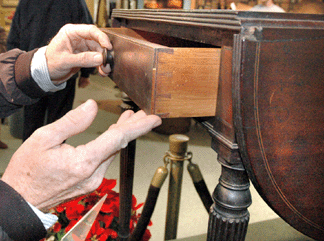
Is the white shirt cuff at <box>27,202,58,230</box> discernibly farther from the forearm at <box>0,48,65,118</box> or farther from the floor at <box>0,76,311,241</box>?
the floor at <box>0,76,311,241</box>

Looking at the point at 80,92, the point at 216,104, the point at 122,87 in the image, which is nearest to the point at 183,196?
the point at 122,87

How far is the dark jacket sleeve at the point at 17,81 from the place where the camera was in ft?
3.30

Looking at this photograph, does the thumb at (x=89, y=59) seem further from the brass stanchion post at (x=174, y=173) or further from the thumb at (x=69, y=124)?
the brass stanchion post at (x=174, y=173)

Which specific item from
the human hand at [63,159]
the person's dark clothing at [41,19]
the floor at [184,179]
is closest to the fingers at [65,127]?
the human hand at [63,159]

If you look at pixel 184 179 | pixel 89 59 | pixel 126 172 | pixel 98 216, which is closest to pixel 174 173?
pixel 126 172

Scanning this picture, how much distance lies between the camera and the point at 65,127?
0.61 meters

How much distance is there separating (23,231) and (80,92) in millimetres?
4323

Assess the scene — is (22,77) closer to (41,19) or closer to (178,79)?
(178,79)

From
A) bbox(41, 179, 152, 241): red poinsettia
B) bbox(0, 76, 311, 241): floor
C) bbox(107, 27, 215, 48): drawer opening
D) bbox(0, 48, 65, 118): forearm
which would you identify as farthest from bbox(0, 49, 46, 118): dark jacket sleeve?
bbox(0, 76, 311, 241): floor

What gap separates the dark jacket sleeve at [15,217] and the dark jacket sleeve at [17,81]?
48 cm

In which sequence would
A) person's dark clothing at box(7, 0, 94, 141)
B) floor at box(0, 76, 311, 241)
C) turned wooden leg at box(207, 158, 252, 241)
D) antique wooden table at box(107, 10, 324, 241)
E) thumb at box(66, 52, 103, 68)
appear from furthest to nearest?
person's dark clothing at box(7, 0, 94, 141) < floor at box(0, 76, 311, 241) < thumb at box(66, 52, 103, 68) < turned wooden leg at box(207, 158, 252, 241) < antique wooden table at box(107, 10, 324, 241)

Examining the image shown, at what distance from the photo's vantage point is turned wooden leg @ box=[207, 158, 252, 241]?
2.12 feet

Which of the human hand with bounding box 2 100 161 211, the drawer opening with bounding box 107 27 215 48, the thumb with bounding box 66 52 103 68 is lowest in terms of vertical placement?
the human hand with bounding box 2 100 161 211

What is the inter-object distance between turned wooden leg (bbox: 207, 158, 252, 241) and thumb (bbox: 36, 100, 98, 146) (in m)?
0.29
